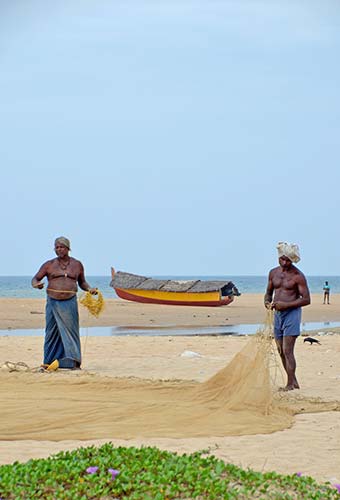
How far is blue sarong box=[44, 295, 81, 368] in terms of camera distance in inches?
412

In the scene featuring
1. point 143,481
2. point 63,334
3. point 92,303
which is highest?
point 92,303

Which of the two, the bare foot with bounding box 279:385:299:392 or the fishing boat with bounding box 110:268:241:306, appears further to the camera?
the fishing boat with bounding box 110:268:241:306

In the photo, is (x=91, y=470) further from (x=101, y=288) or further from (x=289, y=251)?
(x=101, y=288)

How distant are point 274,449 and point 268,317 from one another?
106 inches

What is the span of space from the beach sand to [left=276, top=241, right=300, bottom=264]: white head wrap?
1470 millimetres

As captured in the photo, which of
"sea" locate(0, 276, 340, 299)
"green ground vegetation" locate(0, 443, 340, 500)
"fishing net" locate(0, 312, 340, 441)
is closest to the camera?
"green ground vegetation" locate(0, 443, 340, 500)

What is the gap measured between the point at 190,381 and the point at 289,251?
2031 millimetres

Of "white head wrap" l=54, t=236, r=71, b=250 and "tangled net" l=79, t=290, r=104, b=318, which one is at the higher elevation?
"white head wrap" l=54, t=236, r=71, b=250

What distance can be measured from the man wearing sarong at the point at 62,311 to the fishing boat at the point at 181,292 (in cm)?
2147

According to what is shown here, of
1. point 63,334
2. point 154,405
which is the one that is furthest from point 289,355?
point 63,334

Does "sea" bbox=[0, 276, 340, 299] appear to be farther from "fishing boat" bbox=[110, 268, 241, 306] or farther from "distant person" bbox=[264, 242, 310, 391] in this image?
"distant person" bbox=[264, 242, 310, 391]

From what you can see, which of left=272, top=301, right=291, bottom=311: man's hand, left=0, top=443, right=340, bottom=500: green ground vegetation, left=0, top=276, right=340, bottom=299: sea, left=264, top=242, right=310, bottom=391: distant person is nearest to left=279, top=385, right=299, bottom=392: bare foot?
left=264, top=242, right=310, bottom=391: distant person

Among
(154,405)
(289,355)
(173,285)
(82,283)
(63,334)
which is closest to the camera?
(154,405)

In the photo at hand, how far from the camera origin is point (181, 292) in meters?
32.4
